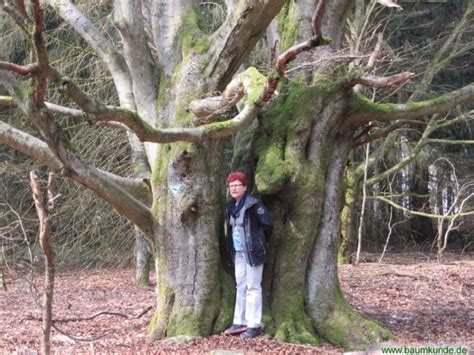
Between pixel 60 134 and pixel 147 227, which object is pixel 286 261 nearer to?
pixel 147 227

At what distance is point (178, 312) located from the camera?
6945 millimetres

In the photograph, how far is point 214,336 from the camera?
6914 mm

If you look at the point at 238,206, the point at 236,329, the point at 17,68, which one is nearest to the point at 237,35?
the point at 238,206

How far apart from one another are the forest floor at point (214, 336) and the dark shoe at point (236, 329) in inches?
3.5

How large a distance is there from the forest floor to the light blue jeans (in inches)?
9.0

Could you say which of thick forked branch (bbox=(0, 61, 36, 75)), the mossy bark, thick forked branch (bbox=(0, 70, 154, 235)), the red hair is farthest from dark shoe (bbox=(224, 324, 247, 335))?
thick forked branch (bbox=(0, 61, 36, 75))

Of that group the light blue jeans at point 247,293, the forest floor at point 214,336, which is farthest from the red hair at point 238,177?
the forest floor at point 214,336

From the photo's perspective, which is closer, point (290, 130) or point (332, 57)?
point (332, 57)

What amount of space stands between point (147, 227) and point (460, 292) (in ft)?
20.3

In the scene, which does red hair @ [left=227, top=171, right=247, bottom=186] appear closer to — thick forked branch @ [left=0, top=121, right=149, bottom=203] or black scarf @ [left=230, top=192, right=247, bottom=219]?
black scarf @ [left=230, top=192, right=247, bottom=219]

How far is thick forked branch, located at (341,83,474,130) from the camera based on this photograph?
24.0 ft

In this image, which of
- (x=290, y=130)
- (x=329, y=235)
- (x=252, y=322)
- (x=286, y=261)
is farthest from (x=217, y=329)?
(x=290, y=130)

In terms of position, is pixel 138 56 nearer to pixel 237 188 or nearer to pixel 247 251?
pixel 237 188

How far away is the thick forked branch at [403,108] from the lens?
732cm
